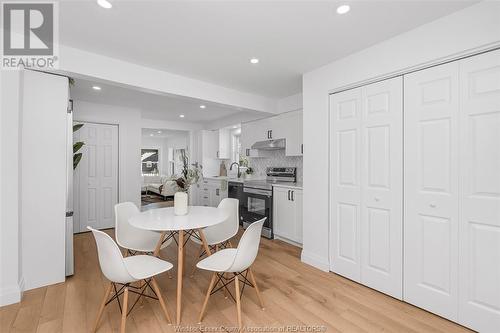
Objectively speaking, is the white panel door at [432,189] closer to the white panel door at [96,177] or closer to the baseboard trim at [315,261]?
the baseboard trim at [315,261]

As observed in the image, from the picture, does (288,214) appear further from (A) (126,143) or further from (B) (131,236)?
(A) (126,143)

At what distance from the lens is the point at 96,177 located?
181 inches

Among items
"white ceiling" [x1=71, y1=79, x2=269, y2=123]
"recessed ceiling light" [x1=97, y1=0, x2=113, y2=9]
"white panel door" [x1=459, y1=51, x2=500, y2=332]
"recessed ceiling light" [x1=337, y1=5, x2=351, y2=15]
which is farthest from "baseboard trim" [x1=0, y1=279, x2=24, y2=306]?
"white panel door" [x1=459, y1=51, x2=500, y2=332]

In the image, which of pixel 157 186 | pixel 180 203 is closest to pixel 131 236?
pixel 180 203

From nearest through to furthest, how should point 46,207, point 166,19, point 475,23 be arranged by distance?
point 475,23, point 166,19, point 46,207

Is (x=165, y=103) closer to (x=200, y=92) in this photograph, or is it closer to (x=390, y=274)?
(x=200, y=92)

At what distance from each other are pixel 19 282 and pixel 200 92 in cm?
286

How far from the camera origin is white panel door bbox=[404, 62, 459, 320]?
1903mm

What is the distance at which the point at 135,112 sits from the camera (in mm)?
5031

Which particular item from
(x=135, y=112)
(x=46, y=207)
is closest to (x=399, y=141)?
(x=46, y=207)

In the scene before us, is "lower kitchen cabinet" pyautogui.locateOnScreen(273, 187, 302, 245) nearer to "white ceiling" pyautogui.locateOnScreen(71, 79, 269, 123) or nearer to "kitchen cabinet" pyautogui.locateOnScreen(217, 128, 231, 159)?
"white ceiling" pyautogui.locateOnScreen(71, 79, 269, 123)

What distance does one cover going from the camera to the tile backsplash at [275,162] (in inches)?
173

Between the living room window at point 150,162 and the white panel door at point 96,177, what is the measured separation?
653cm

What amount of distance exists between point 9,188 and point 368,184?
3.44 metres
